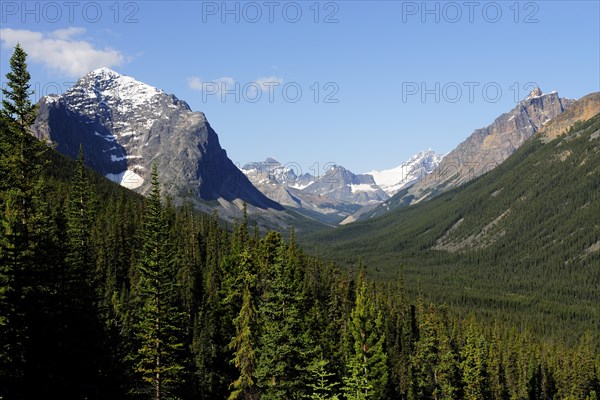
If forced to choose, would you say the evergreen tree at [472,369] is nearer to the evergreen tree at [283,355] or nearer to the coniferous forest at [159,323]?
the coniferous forest at [159,323]

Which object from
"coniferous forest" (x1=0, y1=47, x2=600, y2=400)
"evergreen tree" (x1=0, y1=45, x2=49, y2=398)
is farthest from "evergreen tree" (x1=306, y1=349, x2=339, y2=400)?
"evergreen tree" (x1=0, y1=45, x2=49, y2=398)

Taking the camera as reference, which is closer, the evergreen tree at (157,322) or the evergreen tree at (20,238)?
the evergreen tree at (20,238)

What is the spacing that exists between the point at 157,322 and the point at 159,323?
6.9 inches

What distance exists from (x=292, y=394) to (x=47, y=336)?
68.5 feet

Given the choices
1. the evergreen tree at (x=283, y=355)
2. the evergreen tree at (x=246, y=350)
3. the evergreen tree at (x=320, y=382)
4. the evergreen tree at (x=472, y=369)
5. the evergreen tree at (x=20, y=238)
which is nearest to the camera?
the evergreen tree at (x=20, y=238)

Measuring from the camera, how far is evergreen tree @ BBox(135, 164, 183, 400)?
38.9 meters

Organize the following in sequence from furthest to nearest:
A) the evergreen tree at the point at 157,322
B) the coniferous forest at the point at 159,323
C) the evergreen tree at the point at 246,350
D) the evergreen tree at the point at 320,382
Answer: the evergreen tree at the point at 246,350, the evergreen tree at the point at 157,322, the evergreen tree at the point at 320,382, the coniferous forest at the point at 159,323

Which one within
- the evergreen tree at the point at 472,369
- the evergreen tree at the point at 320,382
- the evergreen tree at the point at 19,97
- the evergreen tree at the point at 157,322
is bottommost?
the evergreen tree at the point at 472,369

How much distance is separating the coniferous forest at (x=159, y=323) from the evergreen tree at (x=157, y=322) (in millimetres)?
115

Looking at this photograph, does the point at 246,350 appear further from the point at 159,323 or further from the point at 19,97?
the point at 19,97

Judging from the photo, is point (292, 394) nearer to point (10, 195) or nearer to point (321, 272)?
point (10, 195)

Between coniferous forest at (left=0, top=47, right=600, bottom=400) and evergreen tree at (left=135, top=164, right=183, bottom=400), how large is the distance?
12 centimetres

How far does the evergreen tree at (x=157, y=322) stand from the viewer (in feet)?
128

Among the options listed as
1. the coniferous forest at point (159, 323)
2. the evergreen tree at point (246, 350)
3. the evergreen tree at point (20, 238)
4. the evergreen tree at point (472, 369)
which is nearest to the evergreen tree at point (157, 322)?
the coniferous forest at point (159, 323)
